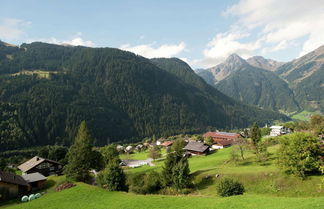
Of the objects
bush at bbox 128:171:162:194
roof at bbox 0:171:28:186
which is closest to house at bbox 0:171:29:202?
roof at bbox 0:171:28:186

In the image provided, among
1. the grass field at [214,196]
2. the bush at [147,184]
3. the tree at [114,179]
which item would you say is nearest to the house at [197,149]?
the grass field at [214,196]

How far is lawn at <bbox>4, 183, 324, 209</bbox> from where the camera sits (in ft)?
83.4

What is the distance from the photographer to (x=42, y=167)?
75562 mm

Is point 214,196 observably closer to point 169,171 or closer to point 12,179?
point 169,171

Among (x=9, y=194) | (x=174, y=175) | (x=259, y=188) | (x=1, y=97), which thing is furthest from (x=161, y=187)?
(x=1, y=97)

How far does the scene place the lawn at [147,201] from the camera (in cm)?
2542

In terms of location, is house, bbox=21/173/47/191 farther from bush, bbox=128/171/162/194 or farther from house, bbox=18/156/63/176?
bush, bbox=128/171/162/194

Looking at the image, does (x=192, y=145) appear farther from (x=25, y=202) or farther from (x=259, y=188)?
(x=25, y=202)

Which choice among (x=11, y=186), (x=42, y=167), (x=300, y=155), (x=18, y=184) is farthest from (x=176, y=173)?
(x=42, y=167)

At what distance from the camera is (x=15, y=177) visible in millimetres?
52344

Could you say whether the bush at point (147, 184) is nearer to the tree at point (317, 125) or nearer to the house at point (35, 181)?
the house at point (35, 181)

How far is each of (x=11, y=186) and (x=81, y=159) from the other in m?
16.0

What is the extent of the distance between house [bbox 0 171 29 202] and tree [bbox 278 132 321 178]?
2372 inches

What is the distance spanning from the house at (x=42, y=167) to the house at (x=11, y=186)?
22593mm
